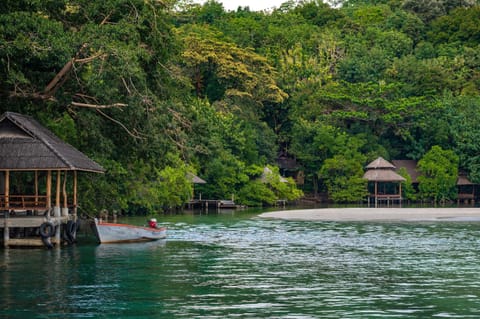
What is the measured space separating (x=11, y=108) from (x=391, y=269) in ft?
53.9

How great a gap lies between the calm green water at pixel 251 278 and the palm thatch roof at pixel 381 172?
3333 cm

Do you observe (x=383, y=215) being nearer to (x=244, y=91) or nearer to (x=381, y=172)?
(x=381, y=172)

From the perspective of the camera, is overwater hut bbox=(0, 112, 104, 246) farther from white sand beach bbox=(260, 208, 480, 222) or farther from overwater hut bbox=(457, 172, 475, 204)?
overwater hut bbox=(457, 172, 475, 204)

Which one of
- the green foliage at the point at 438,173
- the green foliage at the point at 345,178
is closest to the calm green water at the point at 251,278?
the green foliage at the point at 345,178

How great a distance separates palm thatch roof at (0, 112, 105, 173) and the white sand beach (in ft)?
76.5

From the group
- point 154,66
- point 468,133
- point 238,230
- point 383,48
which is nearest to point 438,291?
point 154,66

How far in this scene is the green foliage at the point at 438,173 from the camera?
2906 inches

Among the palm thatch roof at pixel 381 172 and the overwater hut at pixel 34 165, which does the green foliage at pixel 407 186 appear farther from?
the overwater hut at pixel 34 165

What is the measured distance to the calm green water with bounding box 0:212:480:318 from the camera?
19.0 metres

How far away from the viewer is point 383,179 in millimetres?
71812

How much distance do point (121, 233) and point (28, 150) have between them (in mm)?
5216

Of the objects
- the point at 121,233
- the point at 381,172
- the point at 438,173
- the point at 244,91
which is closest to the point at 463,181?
the point at 438,173

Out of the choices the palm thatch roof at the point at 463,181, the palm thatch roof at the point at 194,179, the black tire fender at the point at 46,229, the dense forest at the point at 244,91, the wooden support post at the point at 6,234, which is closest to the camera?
the black tire fender at the point at 46,229

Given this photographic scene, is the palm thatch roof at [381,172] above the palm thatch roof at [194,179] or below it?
above
